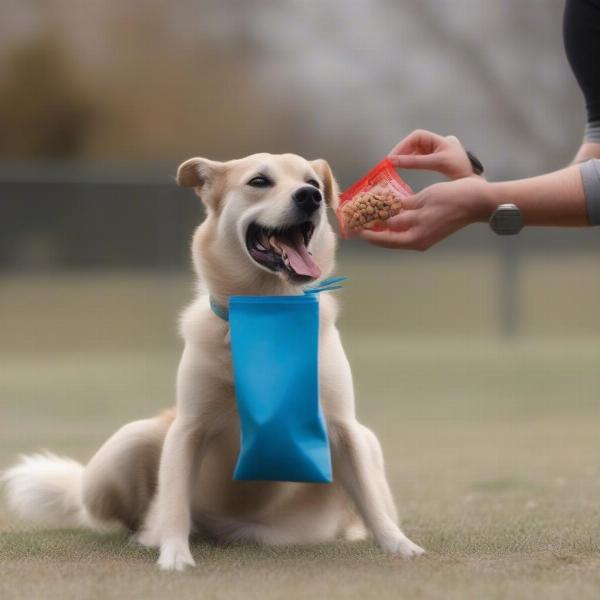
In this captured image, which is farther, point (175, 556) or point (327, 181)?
point (327, 181)

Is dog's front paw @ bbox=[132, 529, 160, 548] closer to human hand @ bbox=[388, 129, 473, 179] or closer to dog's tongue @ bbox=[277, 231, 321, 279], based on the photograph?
dog's tongue @ bbox=[277, 231, 321, 279]

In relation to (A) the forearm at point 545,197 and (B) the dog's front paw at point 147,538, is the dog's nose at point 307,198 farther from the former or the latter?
(B) the dog's front paw at point 147,538

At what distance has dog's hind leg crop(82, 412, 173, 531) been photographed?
4.09 meters

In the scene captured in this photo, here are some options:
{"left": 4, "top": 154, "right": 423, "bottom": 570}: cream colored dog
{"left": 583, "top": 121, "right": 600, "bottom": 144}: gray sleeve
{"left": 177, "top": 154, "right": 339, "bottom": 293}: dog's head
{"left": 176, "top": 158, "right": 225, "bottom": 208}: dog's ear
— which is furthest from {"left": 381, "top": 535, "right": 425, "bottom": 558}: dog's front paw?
{"left": 583, "top": 121, "right": 600, "bottom": 144}: gray sleeve

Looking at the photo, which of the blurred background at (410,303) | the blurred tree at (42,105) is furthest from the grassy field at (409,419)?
the blurred tree at (42,105)

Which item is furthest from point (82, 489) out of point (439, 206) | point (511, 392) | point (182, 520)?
point (511, 392)

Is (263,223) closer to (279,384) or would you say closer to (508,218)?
(279,384)

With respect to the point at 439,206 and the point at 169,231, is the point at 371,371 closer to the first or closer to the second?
the point at 169,231

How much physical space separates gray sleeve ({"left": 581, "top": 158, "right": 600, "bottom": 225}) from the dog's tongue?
2.83 feet

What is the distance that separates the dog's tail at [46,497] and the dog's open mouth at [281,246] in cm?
119

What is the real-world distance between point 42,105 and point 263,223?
27.6m

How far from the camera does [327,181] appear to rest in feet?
13.7

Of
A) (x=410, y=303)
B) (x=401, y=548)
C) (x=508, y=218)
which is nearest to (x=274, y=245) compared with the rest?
(x=508, y=218)

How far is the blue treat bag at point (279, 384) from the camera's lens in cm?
335
